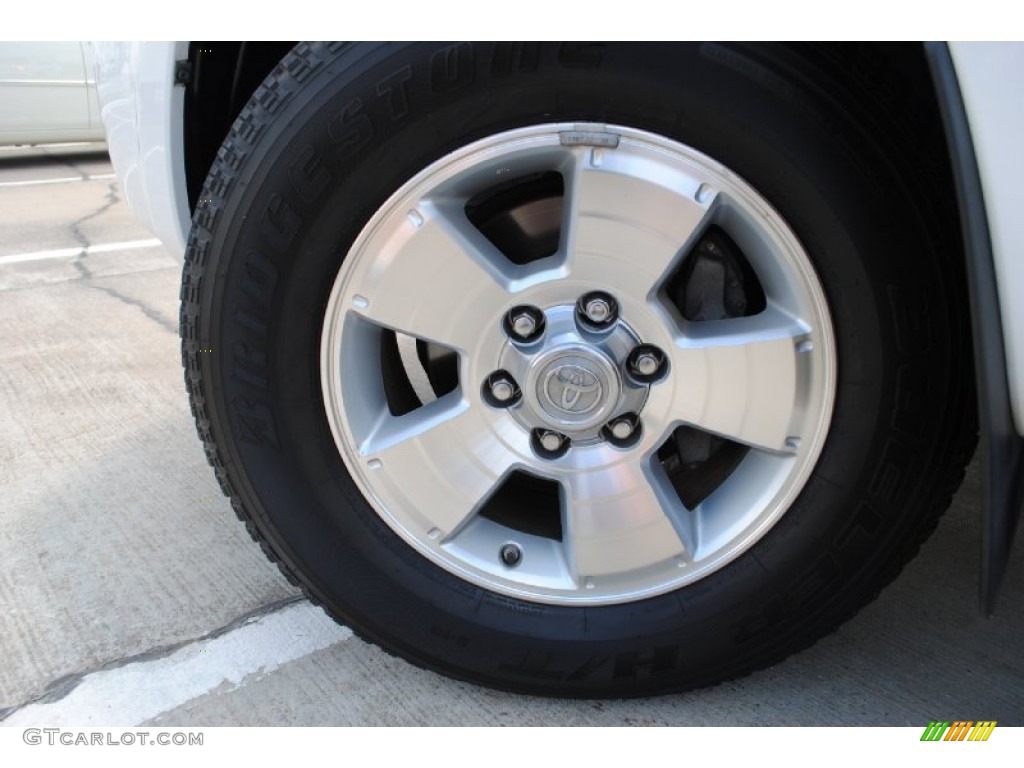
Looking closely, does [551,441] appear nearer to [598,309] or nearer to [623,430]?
[623,430]

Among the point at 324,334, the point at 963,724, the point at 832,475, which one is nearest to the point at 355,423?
the point at 324,334

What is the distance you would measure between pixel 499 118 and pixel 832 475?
28.6 inches

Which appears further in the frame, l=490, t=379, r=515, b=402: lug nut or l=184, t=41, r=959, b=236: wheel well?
l=490, t=379, r=515, b=402: lug nut

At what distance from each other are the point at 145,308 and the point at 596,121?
2912 millimetres

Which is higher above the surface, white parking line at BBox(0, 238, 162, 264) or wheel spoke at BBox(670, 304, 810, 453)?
wheel spoke at BBox(670, 304, 810, 453)

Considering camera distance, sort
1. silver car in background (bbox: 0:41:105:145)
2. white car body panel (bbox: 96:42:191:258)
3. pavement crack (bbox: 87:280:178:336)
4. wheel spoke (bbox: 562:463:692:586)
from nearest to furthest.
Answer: wheel spoke (bbox: 562:463:692:586)
white car body panel (bbox: 96:42:191:258)
pavement crack (bbox: 87:280:178:336)
silver car in background (bbox: 0:41:105:145)

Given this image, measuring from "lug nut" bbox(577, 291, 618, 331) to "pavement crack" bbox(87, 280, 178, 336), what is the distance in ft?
7.84

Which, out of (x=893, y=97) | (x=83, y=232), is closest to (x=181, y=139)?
(x=893, y=97)

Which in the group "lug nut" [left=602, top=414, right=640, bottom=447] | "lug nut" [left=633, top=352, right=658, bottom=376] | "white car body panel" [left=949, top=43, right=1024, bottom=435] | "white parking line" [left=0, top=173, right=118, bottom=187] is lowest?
"white parking line" [left=0, top=173, right=118, bottom=187]

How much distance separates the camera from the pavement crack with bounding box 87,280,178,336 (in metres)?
3.64

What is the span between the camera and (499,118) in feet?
4.64

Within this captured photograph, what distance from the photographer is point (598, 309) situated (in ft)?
4.91

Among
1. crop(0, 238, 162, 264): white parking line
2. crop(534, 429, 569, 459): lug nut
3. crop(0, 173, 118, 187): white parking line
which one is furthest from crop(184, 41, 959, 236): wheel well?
crop(0, 173, 118, 187): white parking line
